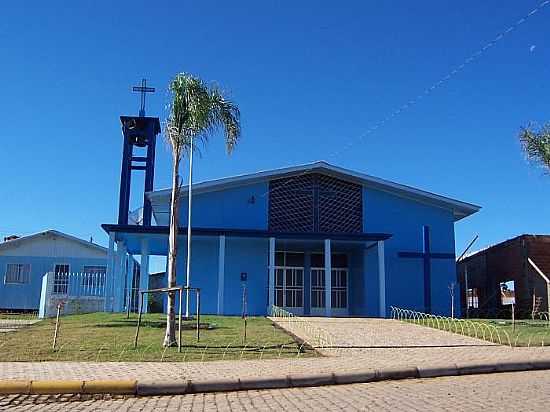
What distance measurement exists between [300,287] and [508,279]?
1185cm

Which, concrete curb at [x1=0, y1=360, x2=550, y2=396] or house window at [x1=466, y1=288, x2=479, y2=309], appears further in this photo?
house window at [x1=466, y1=288, x2=479, y2=309]

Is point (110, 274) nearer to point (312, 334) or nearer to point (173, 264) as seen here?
point (312, 334)

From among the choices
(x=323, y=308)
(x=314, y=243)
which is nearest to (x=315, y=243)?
(x=314, y=243)

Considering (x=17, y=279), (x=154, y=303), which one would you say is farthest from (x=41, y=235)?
(x=154, y=303)

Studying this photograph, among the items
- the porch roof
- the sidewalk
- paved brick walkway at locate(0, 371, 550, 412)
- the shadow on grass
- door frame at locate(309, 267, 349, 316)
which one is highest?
the porch roof

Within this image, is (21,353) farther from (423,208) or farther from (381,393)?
(423,208)

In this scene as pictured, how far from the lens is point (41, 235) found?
37.8 metres

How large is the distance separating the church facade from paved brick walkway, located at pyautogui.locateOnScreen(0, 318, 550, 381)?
41.4 feet

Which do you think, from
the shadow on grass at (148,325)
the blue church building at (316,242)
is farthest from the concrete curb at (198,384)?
the blue church building at (316,242)

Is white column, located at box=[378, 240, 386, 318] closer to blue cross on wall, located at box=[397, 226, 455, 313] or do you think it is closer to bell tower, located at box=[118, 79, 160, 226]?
blue cross on wall, located at box=[397, 226, 455, 313]

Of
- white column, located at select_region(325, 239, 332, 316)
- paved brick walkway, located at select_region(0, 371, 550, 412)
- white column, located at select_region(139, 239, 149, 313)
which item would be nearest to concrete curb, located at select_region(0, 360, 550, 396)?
paved brick walkway, located at select_region(0, 371, 550, 412)

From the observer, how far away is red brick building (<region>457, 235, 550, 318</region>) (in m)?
30.5

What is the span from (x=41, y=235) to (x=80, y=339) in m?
25.6

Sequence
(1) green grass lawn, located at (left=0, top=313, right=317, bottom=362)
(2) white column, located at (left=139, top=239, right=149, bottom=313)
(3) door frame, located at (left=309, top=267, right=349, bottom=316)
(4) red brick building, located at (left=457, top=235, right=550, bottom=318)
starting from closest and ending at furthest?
(1) green grass lawn, located at (left=0, top=313, right=317, bottom=362) → (2) white column, located at (left=139, top=239, right=149, bottom=313) → (3) door frame, located at (left=309, top=267, right=349, bottom=316) → (4) red brick building, located at (left=457, top=235, right=550, bottom=318)
